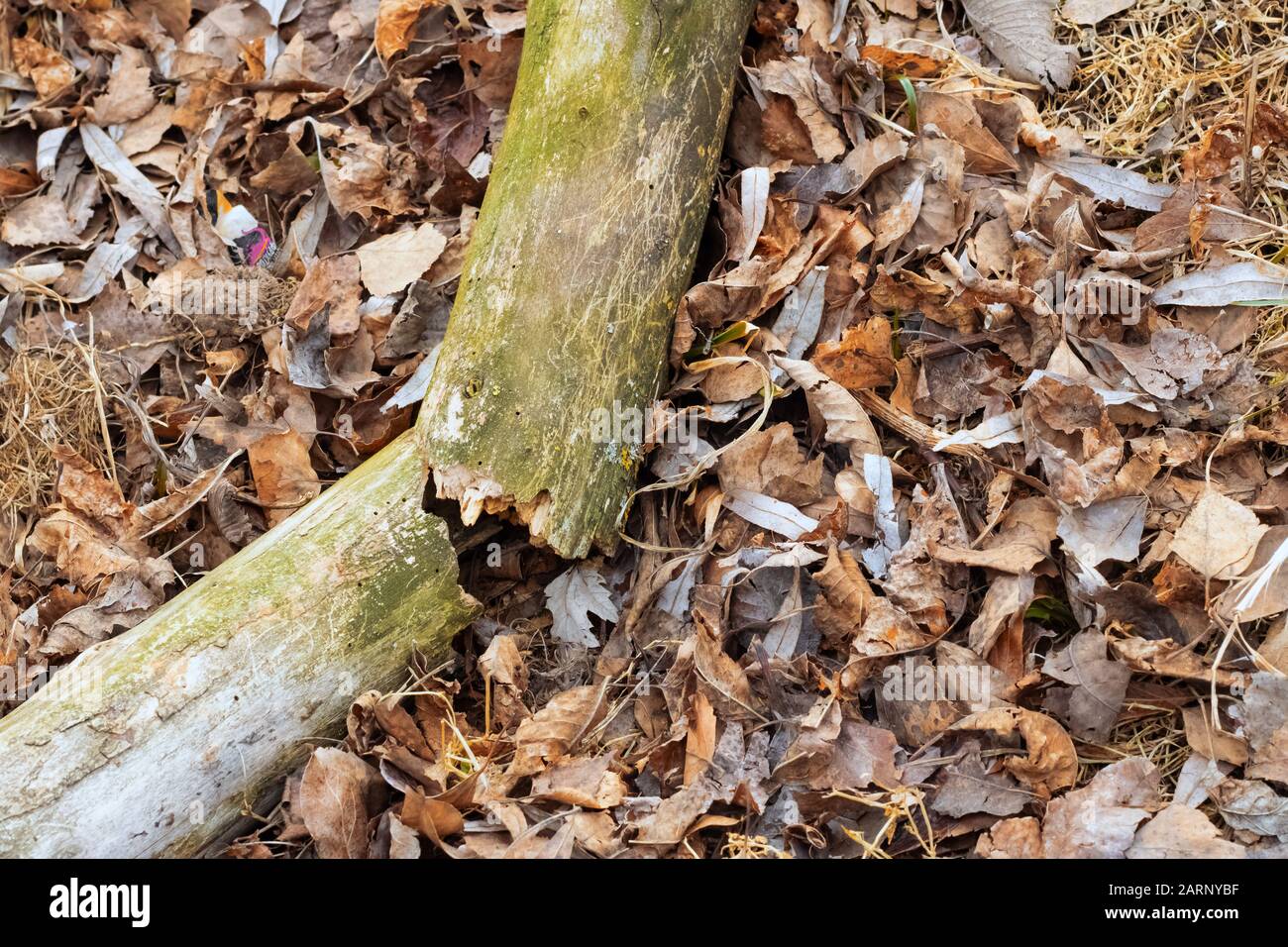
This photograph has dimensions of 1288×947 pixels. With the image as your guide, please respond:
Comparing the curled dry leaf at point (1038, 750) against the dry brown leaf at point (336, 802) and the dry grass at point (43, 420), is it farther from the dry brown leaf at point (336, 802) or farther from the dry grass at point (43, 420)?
the dry grass at point (43, 420)

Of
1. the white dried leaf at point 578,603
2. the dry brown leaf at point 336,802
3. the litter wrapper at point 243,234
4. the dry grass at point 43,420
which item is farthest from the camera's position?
the litter wrapper at point 243,234

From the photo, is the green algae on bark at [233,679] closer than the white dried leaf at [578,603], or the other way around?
the green algae on bark at [233,679]

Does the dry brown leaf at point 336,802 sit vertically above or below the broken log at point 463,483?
below

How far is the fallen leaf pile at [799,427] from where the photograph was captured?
233cm

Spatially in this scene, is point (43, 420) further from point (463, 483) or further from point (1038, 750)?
point (1038, 750)

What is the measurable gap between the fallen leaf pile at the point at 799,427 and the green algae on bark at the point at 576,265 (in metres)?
0.19

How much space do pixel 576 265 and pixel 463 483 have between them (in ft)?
2.13

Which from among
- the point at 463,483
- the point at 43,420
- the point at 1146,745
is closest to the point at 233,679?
the point at 463,483

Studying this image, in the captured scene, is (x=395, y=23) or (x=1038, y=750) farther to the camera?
(x=395, y=23)

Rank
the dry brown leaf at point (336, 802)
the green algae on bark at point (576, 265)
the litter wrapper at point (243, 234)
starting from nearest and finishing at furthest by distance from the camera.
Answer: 1. the dry brown leaf at point (336, 802)
2. the green algae on bark at point (576, 265)
3. the litter wrapper at point (243, 234)

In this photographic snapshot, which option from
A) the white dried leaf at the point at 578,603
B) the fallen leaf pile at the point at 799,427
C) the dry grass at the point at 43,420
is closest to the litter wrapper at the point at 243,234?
the fallen leaf pile at the point at 799,427

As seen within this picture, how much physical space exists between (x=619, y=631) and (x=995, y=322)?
4.42ft

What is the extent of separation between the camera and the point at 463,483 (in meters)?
2.61
